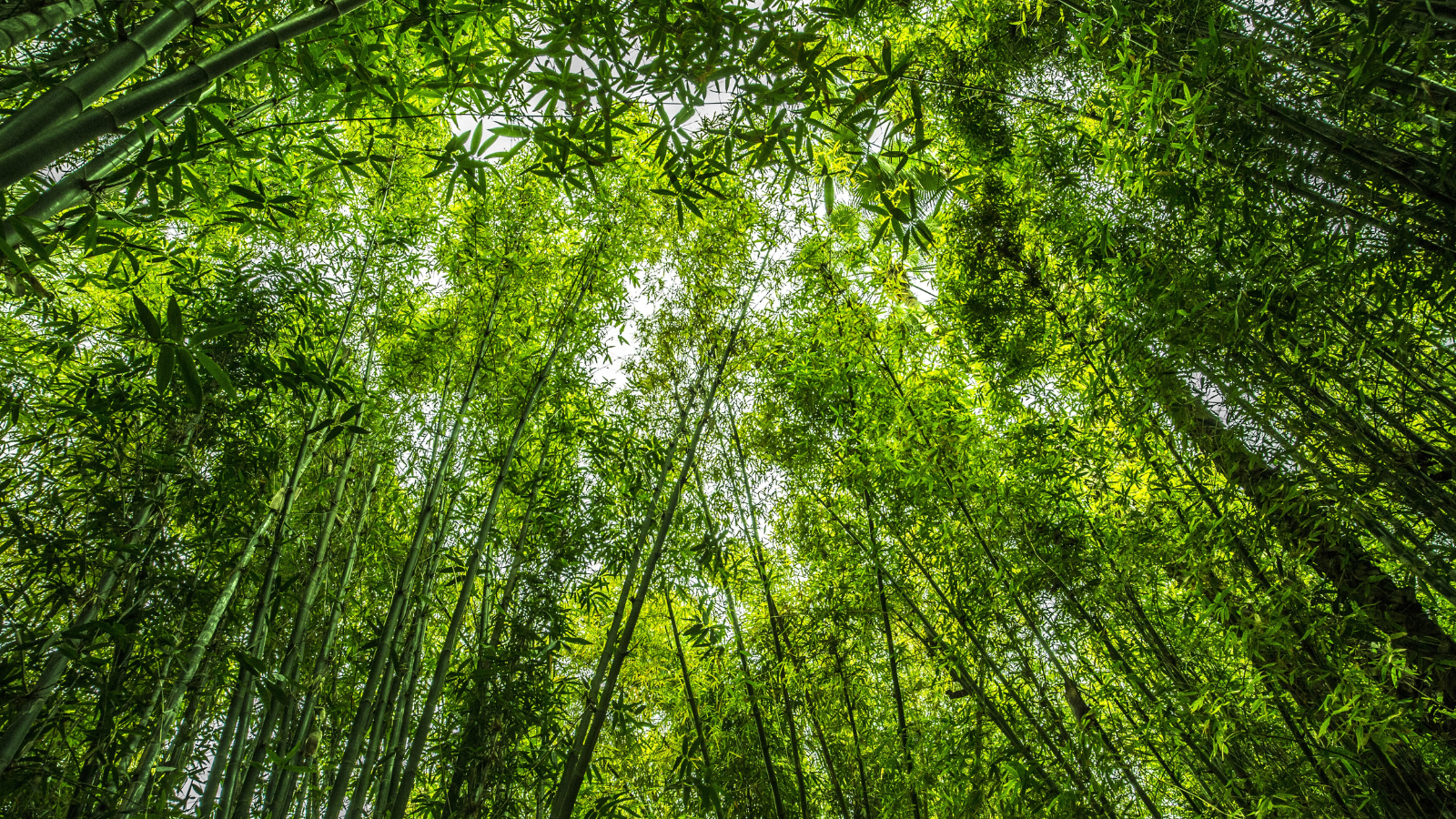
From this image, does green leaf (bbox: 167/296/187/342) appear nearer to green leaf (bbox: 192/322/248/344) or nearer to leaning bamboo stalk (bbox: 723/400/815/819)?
green leaf (bbox: 192/322/248/344)

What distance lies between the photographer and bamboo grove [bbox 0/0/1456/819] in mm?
1812

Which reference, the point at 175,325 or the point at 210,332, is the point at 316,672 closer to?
the point at 210,332

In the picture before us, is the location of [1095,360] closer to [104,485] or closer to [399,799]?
A: [399,799]

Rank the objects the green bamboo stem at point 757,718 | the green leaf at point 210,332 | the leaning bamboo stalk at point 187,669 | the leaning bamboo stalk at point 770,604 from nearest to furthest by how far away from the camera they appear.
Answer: the green leaf at point 210,332, the leaning bamboo stalk at point 187,669, the green bamboo stem at point 757,718, the leaning bamboo stalk at point 770,604

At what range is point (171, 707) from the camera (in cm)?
224

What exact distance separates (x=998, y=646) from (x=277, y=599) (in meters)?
3.22

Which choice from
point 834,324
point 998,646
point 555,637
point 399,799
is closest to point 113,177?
point 399,799

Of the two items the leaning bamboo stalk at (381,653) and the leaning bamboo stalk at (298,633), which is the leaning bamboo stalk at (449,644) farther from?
the leaning bamboo stalk at (298,633)

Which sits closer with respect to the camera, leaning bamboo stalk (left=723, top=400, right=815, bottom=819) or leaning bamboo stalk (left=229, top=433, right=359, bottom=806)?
leaning bamboo stalk (left=229, top=433, right=359, bottom=806)

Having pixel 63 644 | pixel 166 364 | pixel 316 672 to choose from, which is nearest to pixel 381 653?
pixel 316 672

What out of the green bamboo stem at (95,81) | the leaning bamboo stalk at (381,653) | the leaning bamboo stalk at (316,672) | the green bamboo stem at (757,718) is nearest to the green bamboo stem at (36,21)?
the green bamboo stem at (95,81)

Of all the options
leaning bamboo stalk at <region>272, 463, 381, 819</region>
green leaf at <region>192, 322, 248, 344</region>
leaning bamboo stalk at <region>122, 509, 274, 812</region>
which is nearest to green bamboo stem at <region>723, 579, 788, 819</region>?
leaning bamboo stalk at <region>272, 463, 381, 819</region>

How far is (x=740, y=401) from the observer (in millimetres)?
4484

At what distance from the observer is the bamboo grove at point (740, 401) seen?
1812mm
